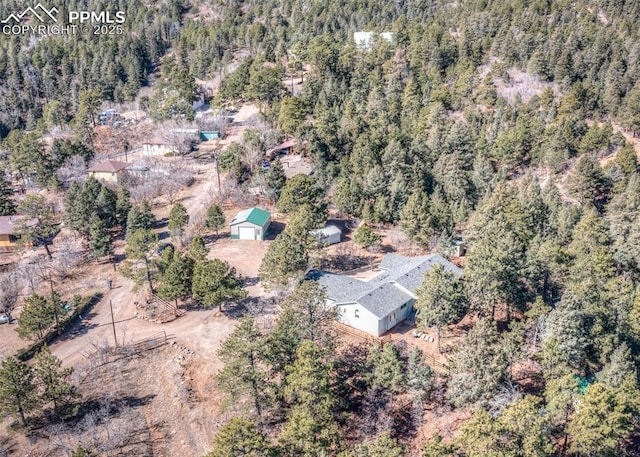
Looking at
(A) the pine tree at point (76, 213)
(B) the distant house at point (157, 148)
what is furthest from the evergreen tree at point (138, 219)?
(B) the distant house at point (157, 148)

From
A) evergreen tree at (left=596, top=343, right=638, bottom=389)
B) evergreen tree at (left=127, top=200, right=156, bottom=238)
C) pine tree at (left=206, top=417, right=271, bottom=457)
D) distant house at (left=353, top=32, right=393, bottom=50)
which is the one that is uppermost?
distant house at (left=353, top=32, right=393, bottom=50)

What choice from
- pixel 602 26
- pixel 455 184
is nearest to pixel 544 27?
pixel 602 26

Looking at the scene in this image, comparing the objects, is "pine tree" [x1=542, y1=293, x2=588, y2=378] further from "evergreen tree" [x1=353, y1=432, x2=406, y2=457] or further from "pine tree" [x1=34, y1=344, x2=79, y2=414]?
"pine tree" [x1=34, y1=344, x2=79, y2=414]

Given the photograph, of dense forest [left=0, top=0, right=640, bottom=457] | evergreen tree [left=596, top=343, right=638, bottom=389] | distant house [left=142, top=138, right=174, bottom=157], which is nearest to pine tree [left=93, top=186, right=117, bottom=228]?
dense forest [left=0, top=0, right=640, bottom=457]

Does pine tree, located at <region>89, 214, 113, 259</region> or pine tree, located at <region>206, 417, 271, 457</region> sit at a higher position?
pine tree, located at <region>206, 417, 271, 457</region>

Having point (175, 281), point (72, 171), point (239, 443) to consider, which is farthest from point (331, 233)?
point (72, 171)

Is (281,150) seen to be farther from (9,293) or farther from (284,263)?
(9,293)

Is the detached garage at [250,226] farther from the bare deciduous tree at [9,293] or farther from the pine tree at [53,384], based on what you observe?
the pine tree at [53,384]
